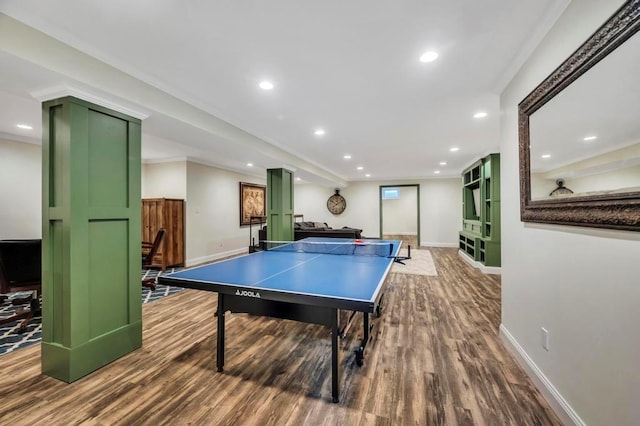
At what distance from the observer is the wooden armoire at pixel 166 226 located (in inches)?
214

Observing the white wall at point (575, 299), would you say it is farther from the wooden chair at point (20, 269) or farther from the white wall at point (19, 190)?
the white wall at point (19, 190)

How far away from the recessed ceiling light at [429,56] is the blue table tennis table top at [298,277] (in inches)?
66.3

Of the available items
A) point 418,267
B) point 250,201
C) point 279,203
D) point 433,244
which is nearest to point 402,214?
point 433,244

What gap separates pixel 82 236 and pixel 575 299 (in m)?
3.28

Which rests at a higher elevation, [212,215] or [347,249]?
[212,215]

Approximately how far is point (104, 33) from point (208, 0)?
0.85 meters

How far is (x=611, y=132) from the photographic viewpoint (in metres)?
1.15

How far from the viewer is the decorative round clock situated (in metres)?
10.0

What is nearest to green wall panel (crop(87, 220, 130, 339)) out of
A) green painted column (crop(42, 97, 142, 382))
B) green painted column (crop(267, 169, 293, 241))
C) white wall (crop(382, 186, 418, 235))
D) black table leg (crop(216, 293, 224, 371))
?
green painted column (crop(42, 97, 142, 382))

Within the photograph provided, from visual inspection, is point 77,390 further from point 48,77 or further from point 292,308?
point 48,77

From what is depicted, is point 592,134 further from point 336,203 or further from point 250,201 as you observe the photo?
point 336,203

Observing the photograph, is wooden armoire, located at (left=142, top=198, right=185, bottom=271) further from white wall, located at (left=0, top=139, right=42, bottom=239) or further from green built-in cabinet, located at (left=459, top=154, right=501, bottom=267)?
green built-in cabinet, located at (left=459, top=154, right=501, bottom=267)

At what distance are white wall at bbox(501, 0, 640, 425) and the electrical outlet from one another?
1.3 inches

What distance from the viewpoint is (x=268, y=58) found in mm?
2000
